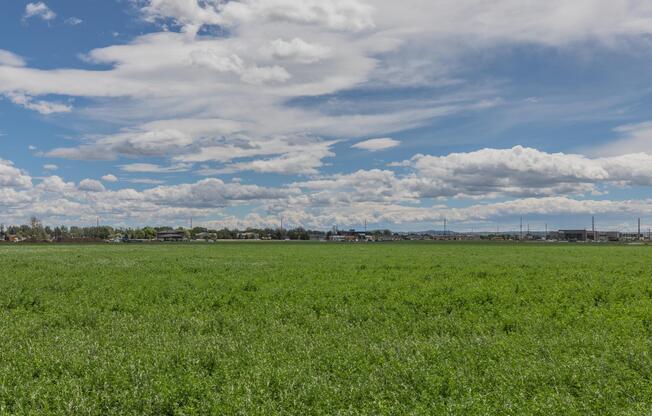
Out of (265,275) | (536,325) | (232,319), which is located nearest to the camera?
(536,325)

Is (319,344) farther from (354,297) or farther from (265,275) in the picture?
(265,275)

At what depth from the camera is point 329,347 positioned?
17.4m

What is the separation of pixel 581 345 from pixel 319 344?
9.37m

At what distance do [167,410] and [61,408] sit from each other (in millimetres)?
2617

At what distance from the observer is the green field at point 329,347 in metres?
12.6

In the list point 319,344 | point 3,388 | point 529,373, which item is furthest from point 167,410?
point 529,373

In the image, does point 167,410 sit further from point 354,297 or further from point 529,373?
point 354,297

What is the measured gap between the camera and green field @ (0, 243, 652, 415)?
12.6 m

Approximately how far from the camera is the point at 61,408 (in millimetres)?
12281

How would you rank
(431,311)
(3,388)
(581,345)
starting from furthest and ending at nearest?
1. (431,311)
2. (581,345)
3. (3,388)

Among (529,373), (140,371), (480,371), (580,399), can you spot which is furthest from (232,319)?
(580,399)

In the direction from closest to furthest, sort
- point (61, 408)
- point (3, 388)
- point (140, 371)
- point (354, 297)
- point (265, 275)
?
point (61, 408), point (3, 388), point (140, 371), point (354, 297), point (265, 275)

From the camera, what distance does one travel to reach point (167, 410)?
1239 centimetres

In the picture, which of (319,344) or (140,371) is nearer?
(140,371)
